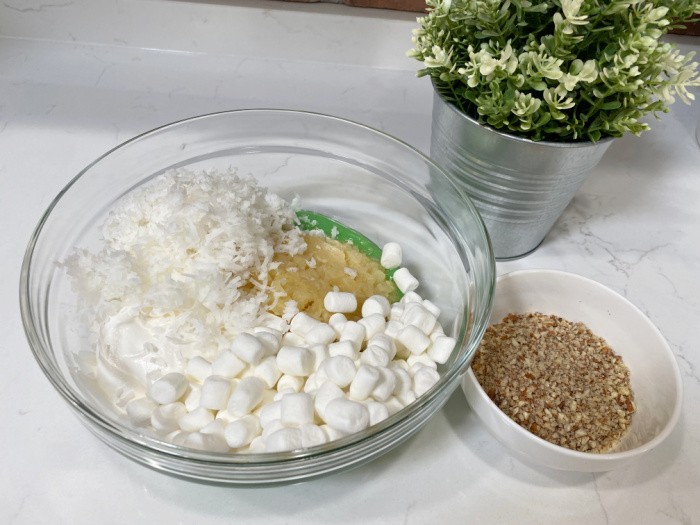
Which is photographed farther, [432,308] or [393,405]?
[432,308]

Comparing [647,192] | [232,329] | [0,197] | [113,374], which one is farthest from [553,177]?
[0,197]

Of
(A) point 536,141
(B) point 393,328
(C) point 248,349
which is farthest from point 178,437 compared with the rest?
(A) point 536,141

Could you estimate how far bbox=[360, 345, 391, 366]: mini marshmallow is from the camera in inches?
37.3

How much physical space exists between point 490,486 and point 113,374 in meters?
0.60

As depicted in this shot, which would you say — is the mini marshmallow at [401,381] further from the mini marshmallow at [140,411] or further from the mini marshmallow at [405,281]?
the mini marshmallow at [140,411]

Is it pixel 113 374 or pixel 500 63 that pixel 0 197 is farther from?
pixel 500 63

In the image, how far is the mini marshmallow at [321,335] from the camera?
99 cm

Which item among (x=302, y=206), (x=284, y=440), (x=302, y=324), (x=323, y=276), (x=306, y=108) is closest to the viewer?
(x=284, y=440)

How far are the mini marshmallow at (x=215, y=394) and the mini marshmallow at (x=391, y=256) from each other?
0.40m

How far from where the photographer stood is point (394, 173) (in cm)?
129

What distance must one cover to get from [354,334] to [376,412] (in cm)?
16

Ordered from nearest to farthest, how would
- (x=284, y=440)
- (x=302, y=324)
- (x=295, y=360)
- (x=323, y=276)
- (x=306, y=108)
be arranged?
(x=284, y=440)
(x=295, y=360)
(x=302, y=324)
(x=323, y=276)
(x=306, y=108)

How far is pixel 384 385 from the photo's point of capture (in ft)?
2.94

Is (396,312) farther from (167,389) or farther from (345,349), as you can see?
(167,389)
